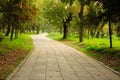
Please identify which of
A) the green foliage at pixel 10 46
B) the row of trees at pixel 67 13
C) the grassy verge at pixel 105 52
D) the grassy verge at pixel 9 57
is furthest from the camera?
the green foliage at pixel 10 46

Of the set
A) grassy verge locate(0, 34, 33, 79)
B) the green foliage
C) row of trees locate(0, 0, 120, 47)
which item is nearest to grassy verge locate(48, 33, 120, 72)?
row of trees locate(0, 0, 120, 47)

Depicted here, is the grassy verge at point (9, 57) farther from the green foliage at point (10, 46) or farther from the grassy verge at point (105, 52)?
the grassy verge at point (105, 52)

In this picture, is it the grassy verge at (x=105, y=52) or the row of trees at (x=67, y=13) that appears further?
the row of trees at (x=67, y=13)

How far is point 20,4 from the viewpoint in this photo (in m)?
24.2

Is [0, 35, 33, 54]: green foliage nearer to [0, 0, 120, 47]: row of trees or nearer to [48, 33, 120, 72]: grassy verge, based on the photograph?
[0, 0, 120, 47]: row of trees

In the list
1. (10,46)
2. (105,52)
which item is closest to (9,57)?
(10,46)

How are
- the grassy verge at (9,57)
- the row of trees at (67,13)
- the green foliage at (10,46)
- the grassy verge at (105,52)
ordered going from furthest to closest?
1. the green foliage at (10,46)
2. the row of trees at (67,13)
3. the grassy verge at (105,52)
4. the grassy verge at (9,57)

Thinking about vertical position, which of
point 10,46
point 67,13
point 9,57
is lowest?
point 9,57

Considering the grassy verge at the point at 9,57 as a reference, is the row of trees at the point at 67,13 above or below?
above

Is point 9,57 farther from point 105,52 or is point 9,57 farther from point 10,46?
point 105,52

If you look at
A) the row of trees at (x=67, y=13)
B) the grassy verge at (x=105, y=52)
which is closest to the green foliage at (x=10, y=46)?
the row of trees at (x=67, y=13)

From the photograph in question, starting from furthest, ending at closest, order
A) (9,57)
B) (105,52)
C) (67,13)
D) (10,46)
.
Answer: (67,13) < (10,46) < (105,52) < (9,57)

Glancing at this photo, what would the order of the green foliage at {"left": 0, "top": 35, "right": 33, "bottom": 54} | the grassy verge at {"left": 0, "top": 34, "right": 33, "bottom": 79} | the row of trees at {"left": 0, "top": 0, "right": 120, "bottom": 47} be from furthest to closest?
the green foliage at {"left": 0, "top": 35, "right": 33, "bottom": 54}, the row of trees at {"left": 0, "top": 0, "right": 120, "bottom": 47}, the grassy verge at {"left": 0, "top": 34, "right": 33, "bottom": 79}

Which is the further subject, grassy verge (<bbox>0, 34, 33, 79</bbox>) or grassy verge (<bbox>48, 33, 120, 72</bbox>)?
grassy verge (<bbox>48, 33, 120, 72</bbox>)
